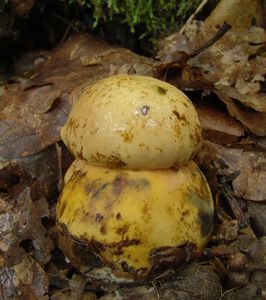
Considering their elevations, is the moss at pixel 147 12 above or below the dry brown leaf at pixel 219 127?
above

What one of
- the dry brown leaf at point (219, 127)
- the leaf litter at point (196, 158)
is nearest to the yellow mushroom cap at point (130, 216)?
the leaf litter at point (196, 158)

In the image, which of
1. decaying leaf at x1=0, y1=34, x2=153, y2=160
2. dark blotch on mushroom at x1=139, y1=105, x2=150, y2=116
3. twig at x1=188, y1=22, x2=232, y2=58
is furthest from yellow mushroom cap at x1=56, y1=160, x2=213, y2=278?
twig at x1=188, y1=22, x2=232, y2=58

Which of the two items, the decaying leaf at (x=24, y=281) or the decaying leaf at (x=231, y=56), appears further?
the decaying leaf at (x=231, y=56)

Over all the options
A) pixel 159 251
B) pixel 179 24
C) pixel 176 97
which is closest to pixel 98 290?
pixel 159 251

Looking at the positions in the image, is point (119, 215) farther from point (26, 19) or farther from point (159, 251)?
point (26, 19)

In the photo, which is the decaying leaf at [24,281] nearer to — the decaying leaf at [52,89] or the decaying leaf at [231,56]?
the decaying leaf at [52,89]

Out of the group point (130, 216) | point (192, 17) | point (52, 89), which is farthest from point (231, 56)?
point (130, 216)

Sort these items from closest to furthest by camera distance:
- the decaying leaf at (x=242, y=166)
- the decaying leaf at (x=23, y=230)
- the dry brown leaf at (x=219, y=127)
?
1. the decaying leaf at (x=23, y=230)
2. the decaying leaf at (x=242, y=166)
3. the dry brown leaf at (x=219, y=127)
